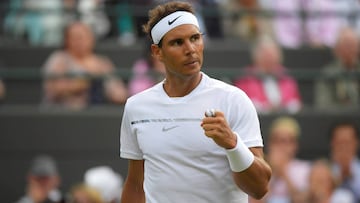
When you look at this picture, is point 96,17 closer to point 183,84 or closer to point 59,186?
point 59,186

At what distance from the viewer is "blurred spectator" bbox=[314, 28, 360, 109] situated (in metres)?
12.2

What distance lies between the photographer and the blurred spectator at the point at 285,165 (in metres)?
10.8

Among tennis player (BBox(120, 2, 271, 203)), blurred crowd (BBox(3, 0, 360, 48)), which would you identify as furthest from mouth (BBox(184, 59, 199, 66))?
A: blurred crowd (BBox(3, 0, 360, 48))

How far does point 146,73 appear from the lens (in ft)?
37.2

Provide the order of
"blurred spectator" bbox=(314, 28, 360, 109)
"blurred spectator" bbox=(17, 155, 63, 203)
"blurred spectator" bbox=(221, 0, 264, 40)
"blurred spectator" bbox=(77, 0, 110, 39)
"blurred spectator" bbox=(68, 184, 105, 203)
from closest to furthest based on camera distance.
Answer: "blurred spectator" bbox=(68, 184, 105, 203) → "blurred spectator" bbox=(17, 155, 63, 203) → "blurred spectator" bbox=(314, 28, 360, 109) → "blurred spectator" bbox=(77, 0, 110, 39) → "blurred spectator" bbox=(221, 0, 264, 40)

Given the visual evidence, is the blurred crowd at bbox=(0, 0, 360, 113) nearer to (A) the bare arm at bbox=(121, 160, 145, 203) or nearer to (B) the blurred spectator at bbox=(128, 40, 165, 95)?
(B) the blurred spectator at bbox=(128, 40, 165, 95)

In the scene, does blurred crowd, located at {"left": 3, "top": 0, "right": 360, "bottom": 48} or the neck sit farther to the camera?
blurred crowd, located at {"left": 3, "top": 0, "right": 360, "bottom": 48}

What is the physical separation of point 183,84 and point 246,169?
0.68 metres

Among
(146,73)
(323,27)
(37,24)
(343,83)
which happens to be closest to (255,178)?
(146,73)

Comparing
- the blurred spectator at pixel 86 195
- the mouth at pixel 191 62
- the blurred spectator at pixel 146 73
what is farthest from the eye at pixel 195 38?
the blurred spectator at pixel 146 73

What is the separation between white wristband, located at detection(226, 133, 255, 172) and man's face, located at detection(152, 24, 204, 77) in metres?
0.50

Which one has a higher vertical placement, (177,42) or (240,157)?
(177,42)

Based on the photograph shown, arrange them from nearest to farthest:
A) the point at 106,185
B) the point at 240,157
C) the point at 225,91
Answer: the point at 240,157 → the point at 225,91 → the point at 106,185

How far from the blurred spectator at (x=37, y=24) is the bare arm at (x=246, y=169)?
296 inches
